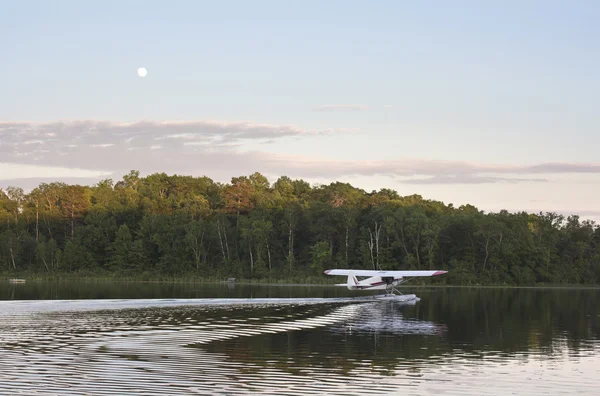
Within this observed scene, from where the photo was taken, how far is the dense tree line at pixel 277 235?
9619cm

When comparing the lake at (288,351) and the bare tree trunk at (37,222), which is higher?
the bare tree trunk at (37,222)

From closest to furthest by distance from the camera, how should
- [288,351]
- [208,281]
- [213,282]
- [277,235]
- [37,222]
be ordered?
[288,351]
[213,282]
[208,281]
[277,235]
[37,222]

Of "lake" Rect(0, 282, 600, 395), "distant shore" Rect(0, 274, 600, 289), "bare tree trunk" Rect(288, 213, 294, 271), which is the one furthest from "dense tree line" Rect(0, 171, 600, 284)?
"lake" Rect(0, 282, 600, 395)

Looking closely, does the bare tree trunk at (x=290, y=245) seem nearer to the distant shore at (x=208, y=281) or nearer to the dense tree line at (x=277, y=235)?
the dense tree line at (x=277, y=235)

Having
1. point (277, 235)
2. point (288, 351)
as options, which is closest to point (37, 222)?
point (277, 235)

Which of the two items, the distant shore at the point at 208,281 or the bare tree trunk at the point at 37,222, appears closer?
the distant shore at the point at 208,281

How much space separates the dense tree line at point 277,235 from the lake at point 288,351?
54.2 metres

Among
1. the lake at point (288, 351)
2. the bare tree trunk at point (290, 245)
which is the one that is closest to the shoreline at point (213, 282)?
the bare tree trunk at point (290, 245)

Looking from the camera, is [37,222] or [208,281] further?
[37,222]

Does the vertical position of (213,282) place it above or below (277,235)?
below

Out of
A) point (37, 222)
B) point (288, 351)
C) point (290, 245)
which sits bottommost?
point (288, 351)

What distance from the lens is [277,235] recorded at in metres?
110

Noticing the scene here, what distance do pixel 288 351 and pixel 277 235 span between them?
85.2 meters

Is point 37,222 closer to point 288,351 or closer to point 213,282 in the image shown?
point 213,282
